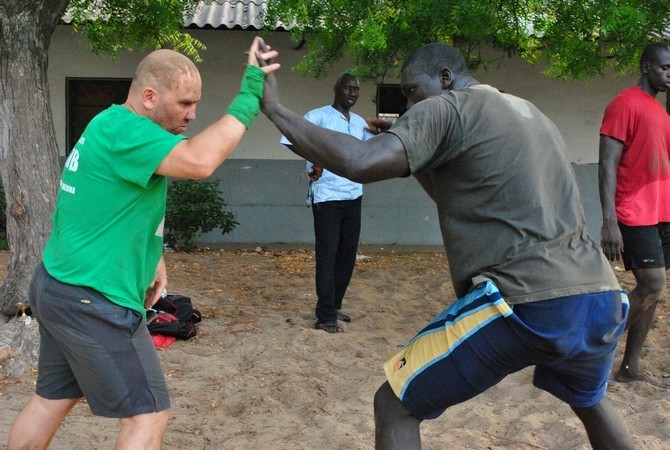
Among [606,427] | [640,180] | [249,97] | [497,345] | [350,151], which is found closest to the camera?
[350,151]

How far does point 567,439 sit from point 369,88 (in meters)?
7.70

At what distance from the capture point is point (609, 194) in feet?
15.5

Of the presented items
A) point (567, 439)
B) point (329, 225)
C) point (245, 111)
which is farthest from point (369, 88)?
point (245, 111)

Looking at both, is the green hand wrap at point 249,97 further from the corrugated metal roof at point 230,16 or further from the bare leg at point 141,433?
the corrugated metal roof at point 230,16

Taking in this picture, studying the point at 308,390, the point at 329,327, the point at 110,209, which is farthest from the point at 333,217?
the point at 110,209

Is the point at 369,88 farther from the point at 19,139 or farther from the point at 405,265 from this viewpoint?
the point at 19,139

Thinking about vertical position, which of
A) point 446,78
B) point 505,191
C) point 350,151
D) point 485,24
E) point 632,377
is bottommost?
point 632,377

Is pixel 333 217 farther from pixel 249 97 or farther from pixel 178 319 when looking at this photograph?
pixel 249 97

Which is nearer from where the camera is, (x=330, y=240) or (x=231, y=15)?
(x=330, y=240)

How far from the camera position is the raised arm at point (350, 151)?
2592mm

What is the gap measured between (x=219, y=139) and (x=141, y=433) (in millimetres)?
1077

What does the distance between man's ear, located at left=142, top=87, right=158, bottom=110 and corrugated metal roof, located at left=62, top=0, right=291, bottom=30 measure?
22.2 feet

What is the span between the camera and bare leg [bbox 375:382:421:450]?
2.81m

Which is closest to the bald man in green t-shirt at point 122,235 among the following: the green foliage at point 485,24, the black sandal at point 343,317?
the green foliage at point 485,24
